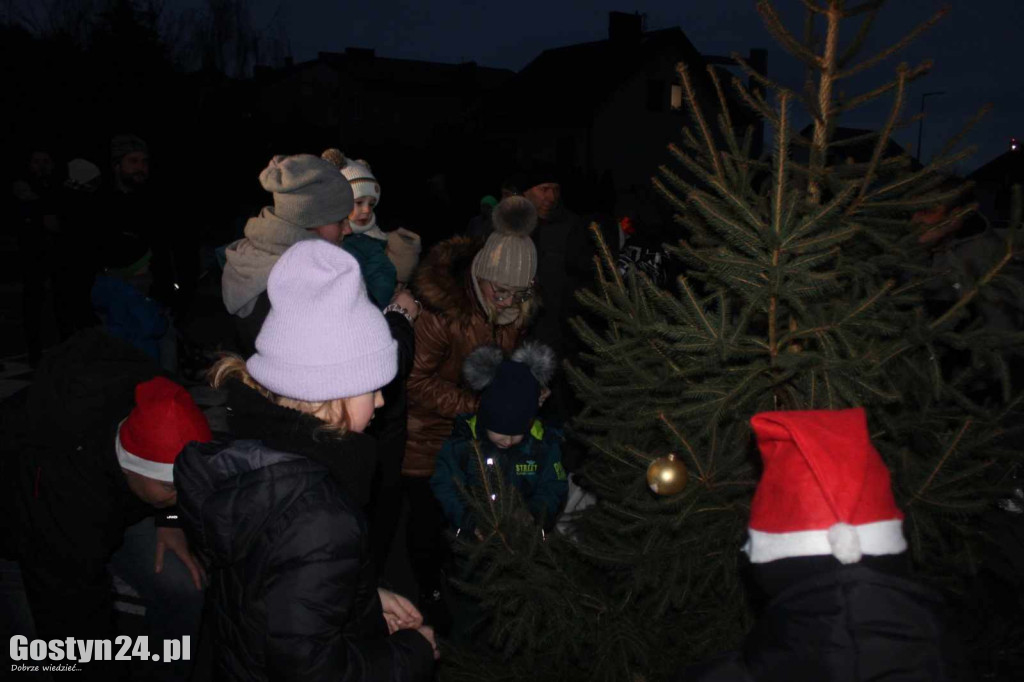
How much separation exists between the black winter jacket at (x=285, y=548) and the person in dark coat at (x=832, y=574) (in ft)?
2.76

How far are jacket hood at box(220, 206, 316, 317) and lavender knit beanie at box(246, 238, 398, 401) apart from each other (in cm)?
122

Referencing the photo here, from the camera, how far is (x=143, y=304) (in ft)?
16.3

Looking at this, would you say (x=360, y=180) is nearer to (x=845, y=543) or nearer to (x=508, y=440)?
(x=508, y=440)

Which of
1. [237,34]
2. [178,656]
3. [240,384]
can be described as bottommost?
[178,656]

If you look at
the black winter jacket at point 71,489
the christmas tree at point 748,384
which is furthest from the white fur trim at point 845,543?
the black winter jacket at point 71,489

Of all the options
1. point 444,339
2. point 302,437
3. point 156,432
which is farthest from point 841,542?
point 444,339

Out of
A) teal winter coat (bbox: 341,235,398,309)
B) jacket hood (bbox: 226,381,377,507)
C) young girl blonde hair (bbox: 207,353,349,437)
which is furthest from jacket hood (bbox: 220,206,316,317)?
jacket hood (bbox: 226,381,377,507)

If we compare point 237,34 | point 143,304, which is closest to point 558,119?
point 237,34

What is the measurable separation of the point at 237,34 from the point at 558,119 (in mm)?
15483

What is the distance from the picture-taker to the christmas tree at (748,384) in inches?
95.1

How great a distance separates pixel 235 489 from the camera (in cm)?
A: 196

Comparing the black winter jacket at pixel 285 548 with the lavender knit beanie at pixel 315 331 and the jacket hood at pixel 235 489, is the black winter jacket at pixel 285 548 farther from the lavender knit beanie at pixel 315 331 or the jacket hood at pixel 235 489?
the lavender knit beanie at pixel 315 331

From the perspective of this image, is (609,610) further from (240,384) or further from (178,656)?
(178,656)
